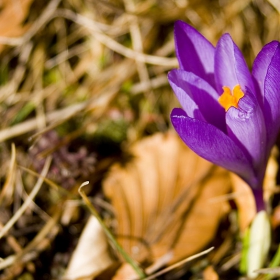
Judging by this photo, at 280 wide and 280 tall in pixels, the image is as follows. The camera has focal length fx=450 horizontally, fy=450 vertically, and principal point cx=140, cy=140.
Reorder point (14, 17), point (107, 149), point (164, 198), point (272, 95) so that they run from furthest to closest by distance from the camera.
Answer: point (14, 17), point (107, 149), point (164, 198), point (272, 95)

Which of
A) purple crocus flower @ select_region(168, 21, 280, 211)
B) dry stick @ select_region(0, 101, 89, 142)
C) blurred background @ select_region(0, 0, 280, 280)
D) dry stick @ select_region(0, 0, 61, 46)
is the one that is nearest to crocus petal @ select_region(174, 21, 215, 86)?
purple crocus flower @ select_region(168, 21, 280, 211)

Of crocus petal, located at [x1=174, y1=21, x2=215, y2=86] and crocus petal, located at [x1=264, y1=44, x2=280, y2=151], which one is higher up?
crocus petal, located at [x1=174, y1=21, x2=215, y2=86]

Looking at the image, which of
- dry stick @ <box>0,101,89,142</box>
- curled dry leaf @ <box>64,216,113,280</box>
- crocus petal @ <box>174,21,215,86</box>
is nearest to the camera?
crocus petal @ <box>174,21,215,86</box>

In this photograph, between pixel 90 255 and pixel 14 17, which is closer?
pixel 90 255

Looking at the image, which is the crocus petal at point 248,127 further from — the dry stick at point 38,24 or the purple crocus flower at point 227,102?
the dry stick at point 38,24

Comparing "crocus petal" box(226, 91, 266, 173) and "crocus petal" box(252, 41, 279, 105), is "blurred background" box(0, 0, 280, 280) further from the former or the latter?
"crocus petal" box(252, 41, 279, 105)

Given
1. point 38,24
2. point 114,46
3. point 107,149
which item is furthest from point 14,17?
point 107,149

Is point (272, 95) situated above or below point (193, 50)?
below

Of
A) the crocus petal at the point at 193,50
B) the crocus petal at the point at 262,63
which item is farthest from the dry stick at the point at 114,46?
the crocus petal at the point at 262,63

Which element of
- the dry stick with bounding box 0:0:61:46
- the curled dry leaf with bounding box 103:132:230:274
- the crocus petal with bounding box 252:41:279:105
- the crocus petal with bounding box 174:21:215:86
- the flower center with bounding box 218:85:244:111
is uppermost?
the dry stick with bounding box 0:0:61:46

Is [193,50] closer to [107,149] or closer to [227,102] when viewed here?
[227,102]
